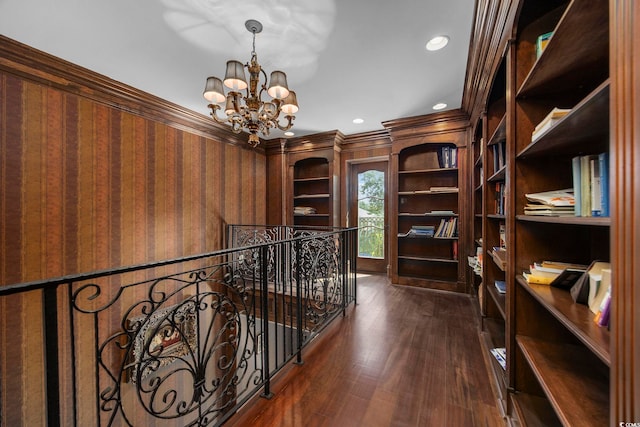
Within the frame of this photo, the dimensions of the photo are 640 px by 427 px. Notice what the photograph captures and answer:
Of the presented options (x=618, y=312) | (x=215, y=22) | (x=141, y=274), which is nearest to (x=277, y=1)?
(x=215, y=22)

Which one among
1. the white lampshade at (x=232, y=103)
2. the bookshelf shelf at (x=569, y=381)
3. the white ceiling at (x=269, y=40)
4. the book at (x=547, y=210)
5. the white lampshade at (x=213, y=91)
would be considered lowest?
the bookshelf shelf at (x=569, y=381)

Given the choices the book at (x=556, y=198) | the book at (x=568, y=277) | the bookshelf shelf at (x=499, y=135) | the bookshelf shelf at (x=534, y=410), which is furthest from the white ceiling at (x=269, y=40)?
the bookshelf shelf at (x=534, y=410)

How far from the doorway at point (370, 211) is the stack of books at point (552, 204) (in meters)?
3.26

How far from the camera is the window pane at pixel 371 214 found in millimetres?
4629

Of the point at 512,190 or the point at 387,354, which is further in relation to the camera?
the point at 387,354

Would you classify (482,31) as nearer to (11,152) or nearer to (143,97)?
(143,97)

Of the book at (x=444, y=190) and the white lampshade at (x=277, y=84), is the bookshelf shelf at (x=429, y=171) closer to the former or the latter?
the book at (x=444, y=190)

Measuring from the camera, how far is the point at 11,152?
7.27 feet

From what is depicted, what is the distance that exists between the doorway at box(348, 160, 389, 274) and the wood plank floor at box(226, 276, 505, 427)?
1.97 meters

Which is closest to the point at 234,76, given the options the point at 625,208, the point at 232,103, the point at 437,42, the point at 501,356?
the point at 232,103

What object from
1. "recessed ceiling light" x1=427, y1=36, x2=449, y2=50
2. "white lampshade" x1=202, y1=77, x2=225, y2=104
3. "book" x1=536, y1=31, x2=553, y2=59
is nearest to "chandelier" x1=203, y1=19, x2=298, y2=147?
"white lampshade" x1=202, y1=77, x2=225, y2=104

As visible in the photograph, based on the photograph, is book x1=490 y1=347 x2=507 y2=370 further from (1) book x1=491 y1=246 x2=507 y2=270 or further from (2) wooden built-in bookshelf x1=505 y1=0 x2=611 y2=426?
(1) book x1=491 y1=246 x2=507 y2=270

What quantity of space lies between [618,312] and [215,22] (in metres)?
2.60

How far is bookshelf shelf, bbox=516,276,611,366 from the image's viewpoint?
748 mm
